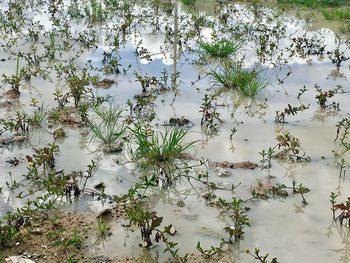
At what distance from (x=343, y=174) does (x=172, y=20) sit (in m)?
6.96

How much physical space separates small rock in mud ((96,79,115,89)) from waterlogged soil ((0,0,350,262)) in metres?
0.02

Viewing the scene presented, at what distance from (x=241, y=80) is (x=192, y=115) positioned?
47.8 inches

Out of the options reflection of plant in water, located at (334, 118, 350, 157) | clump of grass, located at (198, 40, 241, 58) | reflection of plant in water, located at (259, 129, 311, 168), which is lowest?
reflection of plant in water, located at (259, 129, 311, 168)

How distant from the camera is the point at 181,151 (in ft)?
18.2

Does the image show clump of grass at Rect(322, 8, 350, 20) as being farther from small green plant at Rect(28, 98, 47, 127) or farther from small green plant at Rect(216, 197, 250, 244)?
small green plant at Rect(216, 197, 250, 244)

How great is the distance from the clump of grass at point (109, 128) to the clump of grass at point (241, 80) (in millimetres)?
1766

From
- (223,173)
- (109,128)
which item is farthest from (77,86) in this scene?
(223,173)

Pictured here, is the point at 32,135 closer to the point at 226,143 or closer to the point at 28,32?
the point at 226,143

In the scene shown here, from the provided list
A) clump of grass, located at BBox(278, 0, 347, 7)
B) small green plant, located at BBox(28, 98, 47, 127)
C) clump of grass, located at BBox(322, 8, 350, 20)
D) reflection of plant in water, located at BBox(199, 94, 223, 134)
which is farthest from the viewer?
clump of grass, located at BBox(278, 0, 347, 7)

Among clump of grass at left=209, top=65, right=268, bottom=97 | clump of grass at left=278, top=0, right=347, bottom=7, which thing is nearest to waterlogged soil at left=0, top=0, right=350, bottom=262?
→ clump of grass at left=209, top=65, right=268, bottom=97

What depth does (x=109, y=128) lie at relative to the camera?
19.8 ft

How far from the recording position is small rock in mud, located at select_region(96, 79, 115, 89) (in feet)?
25.0

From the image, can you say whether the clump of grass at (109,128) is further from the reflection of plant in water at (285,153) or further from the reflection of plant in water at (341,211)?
the reflection of plant in water at (341,211)

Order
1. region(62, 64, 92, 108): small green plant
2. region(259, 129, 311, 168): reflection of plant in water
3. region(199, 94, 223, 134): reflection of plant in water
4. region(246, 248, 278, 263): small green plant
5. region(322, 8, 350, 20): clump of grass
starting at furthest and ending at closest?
1. region(322, 8, 350, 20): clump of grass
2. region(62, 64, 92, 108): small green plant
3. region(199, 94, 223, 134): reflection of plant in water
4. region(259, 129, 311, 168): reflection of plant in water
5. region(246, 248, 278, 263): small green plant
